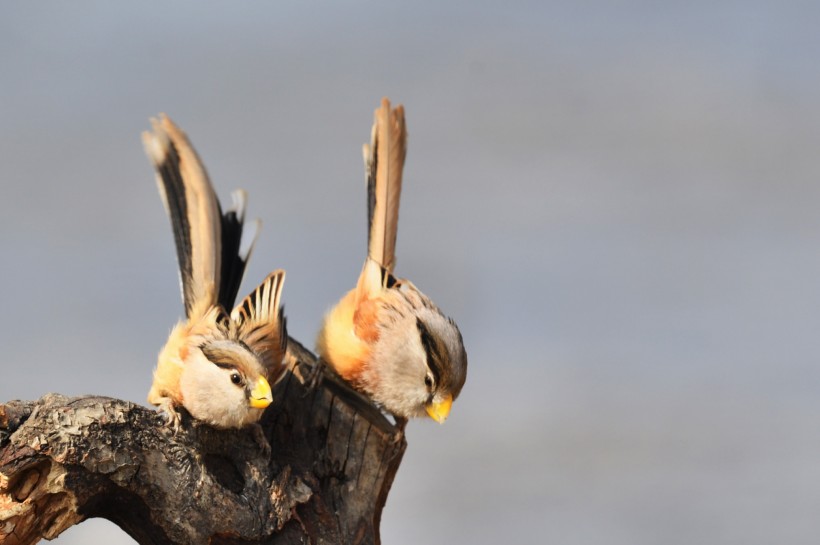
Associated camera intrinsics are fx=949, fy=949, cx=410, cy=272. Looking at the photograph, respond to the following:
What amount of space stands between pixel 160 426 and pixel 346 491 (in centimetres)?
65

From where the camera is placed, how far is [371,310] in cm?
303

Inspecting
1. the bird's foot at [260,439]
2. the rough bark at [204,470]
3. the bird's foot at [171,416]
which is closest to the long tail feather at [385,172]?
the rough bark at [204,470]

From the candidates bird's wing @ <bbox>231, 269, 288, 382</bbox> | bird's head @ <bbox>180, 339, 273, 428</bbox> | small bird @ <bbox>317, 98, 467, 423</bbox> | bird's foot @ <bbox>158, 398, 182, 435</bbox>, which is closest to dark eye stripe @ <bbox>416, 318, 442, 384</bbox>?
small bird @ <bbox>317, 98, 467, 423</bbox>

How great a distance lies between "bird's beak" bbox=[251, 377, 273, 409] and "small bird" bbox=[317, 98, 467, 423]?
46 centimetres

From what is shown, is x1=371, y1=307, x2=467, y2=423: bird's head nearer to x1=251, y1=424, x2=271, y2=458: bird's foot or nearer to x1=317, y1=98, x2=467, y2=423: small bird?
x1=317, y1=98, x2=467, y2=423: small bird

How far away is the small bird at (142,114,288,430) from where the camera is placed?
2564mm

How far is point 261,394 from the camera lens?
2.55 metres

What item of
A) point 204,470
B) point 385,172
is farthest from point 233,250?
point 204,470

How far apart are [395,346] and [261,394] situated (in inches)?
20.5

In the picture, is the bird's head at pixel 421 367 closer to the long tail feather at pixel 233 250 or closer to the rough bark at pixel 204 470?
the rough bark at pixel 204 470

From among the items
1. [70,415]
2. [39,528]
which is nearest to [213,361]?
[70,415]

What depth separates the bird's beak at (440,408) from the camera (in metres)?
2.93

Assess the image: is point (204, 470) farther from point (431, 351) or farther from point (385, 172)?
point (385, 172)

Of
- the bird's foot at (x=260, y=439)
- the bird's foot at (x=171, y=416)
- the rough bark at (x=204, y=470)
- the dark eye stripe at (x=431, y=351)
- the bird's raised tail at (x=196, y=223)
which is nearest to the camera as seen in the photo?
A: the rough bark at (x=204, y=470)
